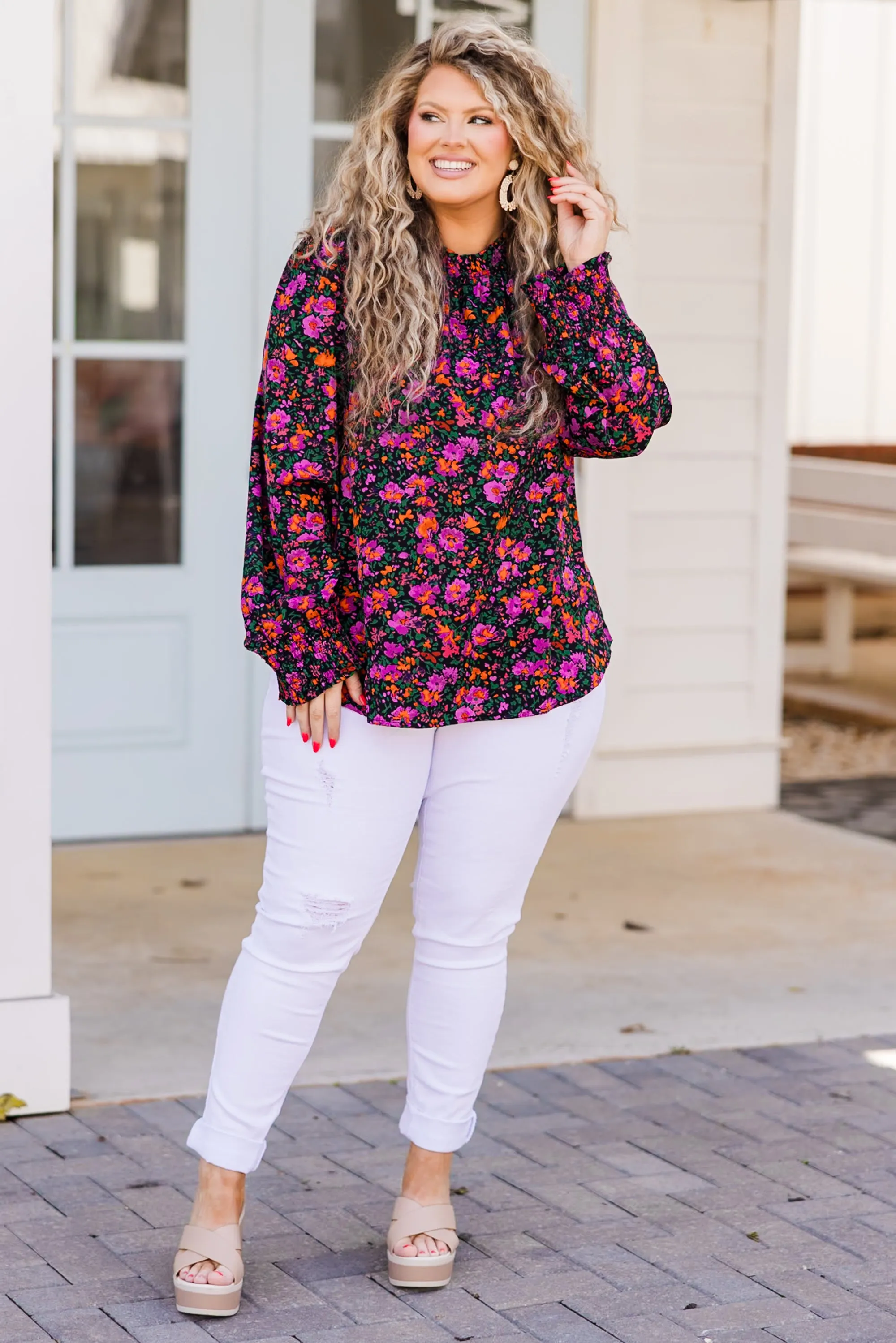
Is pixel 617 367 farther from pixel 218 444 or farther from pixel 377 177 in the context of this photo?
pixel 218 444

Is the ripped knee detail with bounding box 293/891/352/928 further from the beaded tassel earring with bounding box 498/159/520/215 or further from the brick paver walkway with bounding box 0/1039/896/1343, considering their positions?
the beaded tassel earring with bounding box 498/159/520/215

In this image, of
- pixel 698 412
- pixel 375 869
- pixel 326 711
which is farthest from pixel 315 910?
pixel 698 412

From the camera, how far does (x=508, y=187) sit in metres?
2.45

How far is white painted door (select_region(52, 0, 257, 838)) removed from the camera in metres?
4.91

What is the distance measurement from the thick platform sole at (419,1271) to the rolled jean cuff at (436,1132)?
0.14 metres

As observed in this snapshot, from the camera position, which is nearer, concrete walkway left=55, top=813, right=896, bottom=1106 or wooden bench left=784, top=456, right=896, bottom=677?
concrete walkway left=55, top=813, right=896, bottom=1106

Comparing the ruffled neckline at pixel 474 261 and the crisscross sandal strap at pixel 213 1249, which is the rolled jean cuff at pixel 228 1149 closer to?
the crisscross sandal strap at pixel 213 1249

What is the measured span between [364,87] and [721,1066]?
2787 millimetres

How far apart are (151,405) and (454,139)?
277 centimetres

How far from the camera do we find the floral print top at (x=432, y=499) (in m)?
2.39

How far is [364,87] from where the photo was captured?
202 inches

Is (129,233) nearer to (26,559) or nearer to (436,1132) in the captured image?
(26,559)

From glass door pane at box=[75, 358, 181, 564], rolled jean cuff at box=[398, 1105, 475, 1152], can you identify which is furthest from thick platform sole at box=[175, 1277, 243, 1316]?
glass door pane at box=[75, 358, 181, 564]

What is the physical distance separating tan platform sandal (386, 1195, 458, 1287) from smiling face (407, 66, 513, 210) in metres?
1.30
